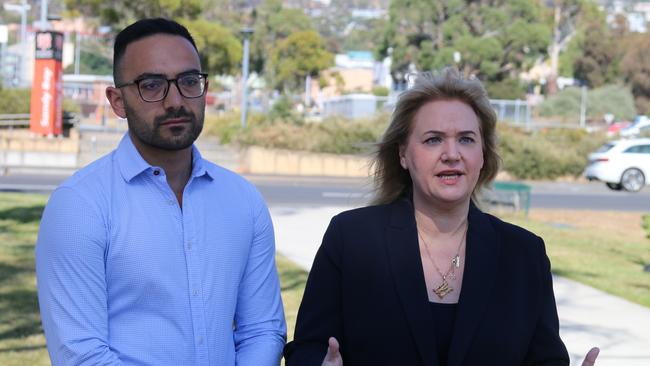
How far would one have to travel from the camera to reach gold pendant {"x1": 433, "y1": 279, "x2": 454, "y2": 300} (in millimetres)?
3332

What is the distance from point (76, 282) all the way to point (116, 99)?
0.62 metres

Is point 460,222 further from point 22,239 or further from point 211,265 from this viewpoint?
point 22,239

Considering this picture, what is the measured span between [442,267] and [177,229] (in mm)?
889

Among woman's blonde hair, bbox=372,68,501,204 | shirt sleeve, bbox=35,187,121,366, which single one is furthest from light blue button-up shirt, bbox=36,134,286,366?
woman's blonde hair, bbox=372,68,501,204

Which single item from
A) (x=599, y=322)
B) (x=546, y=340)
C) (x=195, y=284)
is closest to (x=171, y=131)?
(x=195, y=284)

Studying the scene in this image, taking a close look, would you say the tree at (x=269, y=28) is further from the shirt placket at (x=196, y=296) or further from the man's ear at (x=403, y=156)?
the shirt placket at (x=196, y=296)

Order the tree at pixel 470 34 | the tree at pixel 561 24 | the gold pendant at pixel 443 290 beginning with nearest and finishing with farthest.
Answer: the gold pendant at pixel 443 290, the tree at pixel 470 34, the tree at pixel 561 24

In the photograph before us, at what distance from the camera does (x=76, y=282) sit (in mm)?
2936

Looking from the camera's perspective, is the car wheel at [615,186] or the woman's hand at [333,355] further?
the car wheel at [615,186]

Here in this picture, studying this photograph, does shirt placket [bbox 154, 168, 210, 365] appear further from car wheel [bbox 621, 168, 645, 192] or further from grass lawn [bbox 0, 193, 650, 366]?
car wheel [bbox 621, 168, 645, 192]

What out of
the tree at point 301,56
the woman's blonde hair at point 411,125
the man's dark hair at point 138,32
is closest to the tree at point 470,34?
the tree at point 301,56

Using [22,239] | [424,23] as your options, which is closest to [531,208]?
[22,239]

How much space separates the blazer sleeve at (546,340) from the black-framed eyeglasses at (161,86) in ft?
4.25

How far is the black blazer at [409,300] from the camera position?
3.25 meters
